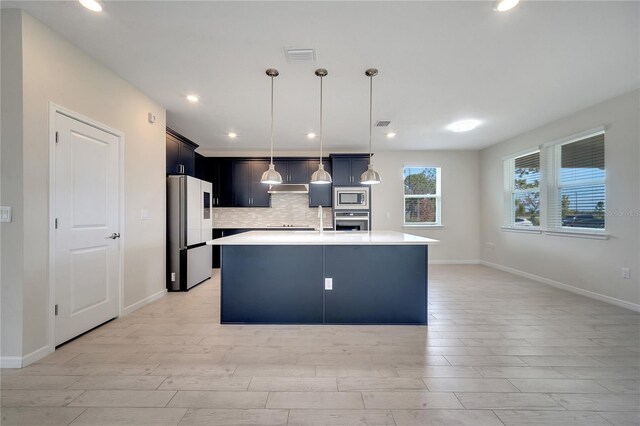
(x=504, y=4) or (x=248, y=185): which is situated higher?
(x=504, y=4)

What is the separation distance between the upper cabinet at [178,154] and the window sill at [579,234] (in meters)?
5.98

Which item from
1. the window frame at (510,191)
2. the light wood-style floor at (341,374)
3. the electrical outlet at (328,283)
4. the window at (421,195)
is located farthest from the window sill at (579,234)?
the electrical outlet at (328,283)

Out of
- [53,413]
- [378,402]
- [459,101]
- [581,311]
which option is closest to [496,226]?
[581,311]

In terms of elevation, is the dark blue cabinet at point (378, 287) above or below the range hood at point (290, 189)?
below

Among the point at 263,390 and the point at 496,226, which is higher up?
the point at 496,226

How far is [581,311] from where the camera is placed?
10.4 feet

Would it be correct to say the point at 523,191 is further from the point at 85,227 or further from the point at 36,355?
the point at 36,355

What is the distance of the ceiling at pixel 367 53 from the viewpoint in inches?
78.8

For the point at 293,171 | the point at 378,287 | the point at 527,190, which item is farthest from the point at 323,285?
the point at 527,190

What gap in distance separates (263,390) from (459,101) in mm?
3828

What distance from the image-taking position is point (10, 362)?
1.97 meters

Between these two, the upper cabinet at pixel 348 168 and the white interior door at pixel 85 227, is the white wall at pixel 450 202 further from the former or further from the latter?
the white interior door at pixel 85 227

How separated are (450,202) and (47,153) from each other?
661cm

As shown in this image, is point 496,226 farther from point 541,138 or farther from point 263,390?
point 263,390
